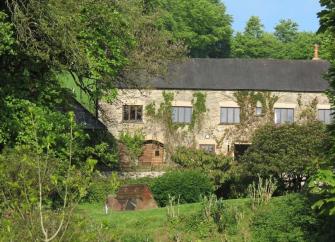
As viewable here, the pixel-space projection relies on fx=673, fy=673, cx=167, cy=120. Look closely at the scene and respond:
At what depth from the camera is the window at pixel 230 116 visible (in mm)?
44938

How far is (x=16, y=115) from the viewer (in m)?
21.2

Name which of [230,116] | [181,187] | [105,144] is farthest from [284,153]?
[230,116]

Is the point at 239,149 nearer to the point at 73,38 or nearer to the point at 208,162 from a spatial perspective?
the point at 208,162

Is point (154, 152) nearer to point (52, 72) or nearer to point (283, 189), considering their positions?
point (283, 189)

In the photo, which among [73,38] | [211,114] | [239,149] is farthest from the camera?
[239,149]

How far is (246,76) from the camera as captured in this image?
45688mm

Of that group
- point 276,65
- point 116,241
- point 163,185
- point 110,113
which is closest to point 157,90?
point 110,113

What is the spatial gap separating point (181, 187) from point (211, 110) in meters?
15.7

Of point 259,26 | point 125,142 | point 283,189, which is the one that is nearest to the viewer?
point 283,189

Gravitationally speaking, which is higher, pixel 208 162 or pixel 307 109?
pixel 307 109

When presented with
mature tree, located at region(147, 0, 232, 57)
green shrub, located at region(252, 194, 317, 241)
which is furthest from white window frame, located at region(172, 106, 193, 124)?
mature tree, located at region(147, 0, 232, 57)

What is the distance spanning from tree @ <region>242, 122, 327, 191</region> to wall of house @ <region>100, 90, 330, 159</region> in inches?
418

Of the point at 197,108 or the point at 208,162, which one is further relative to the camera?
the point at 197,108

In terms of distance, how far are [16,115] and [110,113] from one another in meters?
23.0
